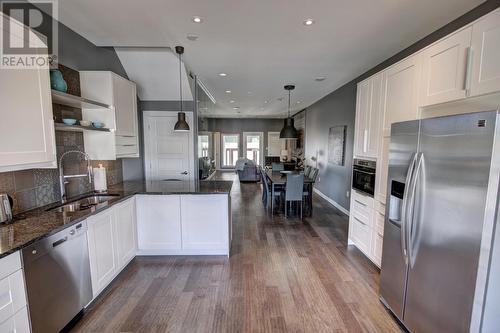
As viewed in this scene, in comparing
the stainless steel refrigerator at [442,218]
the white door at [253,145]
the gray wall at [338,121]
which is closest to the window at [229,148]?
the white door at [253,145]

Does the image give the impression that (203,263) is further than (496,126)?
Yes

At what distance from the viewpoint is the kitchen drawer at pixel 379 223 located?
2.74m

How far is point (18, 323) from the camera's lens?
4.72 feet

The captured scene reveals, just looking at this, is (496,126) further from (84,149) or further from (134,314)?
(84,149)

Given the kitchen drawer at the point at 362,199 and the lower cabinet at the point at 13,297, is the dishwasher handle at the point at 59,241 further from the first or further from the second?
the kitchen drawer at the point at 362,199

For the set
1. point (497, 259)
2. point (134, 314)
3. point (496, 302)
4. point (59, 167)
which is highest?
point (59, 167)

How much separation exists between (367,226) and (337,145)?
2.82 m

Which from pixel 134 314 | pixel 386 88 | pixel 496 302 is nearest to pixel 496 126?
pixel 496 302

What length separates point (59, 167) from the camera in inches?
97.3

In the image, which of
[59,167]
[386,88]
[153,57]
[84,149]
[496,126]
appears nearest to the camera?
[496,126]

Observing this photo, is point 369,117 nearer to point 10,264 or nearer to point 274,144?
point 10,264

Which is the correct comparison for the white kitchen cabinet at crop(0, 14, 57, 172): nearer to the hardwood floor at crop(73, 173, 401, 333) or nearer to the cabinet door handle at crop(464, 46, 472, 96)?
the hardwood floor at crop(73, 173, 401, 333)

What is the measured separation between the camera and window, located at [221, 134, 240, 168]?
40.1 ft

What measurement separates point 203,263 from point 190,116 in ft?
8.72
